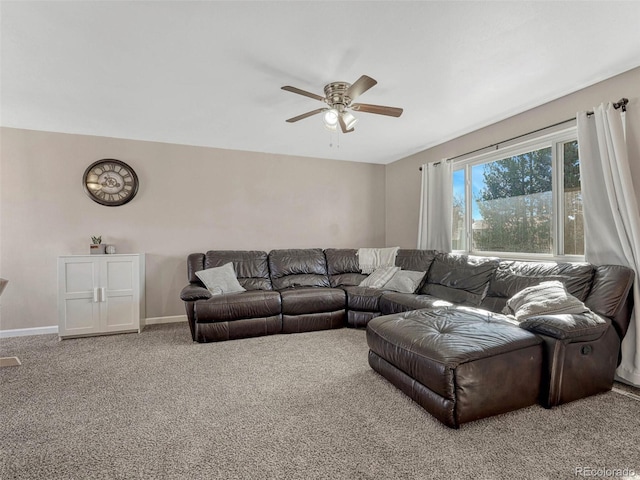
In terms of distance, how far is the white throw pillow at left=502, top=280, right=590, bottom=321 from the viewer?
221 centimetres

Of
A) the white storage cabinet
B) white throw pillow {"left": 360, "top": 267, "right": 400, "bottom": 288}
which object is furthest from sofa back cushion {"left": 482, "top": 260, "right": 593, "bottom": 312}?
the white storage cabinet

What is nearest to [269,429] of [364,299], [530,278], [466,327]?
[466,327]

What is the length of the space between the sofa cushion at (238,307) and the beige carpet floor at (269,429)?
69 cm

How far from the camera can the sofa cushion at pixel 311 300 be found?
3.65m

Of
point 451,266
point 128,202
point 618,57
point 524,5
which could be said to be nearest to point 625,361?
point 451,266

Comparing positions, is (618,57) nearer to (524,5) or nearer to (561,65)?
(561,65)

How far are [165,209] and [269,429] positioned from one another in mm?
3470

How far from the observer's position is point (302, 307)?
12.1ft

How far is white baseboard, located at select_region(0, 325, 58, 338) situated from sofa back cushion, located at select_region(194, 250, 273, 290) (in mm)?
1724

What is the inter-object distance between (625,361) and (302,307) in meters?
2.83

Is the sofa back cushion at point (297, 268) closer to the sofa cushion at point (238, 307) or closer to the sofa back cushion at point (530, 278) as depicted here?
the sofa cushion at point (238, 307)

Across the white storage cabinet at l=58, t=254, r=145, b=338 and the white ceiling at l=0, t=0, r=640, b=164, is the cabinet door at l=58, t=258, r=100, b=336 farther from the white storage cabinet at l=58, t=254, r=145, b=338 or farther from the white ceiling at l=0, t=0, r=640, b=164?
the white ceiling at l=0, t=0, r=640, b=164

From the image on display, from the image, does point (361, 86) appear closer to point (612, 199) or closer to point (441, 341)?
point (441, 341)

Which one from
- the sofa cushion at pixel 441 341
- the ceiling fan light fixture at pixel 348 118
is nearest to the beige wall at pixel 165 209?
the ceiling fan light fixture at pixel 348 118
